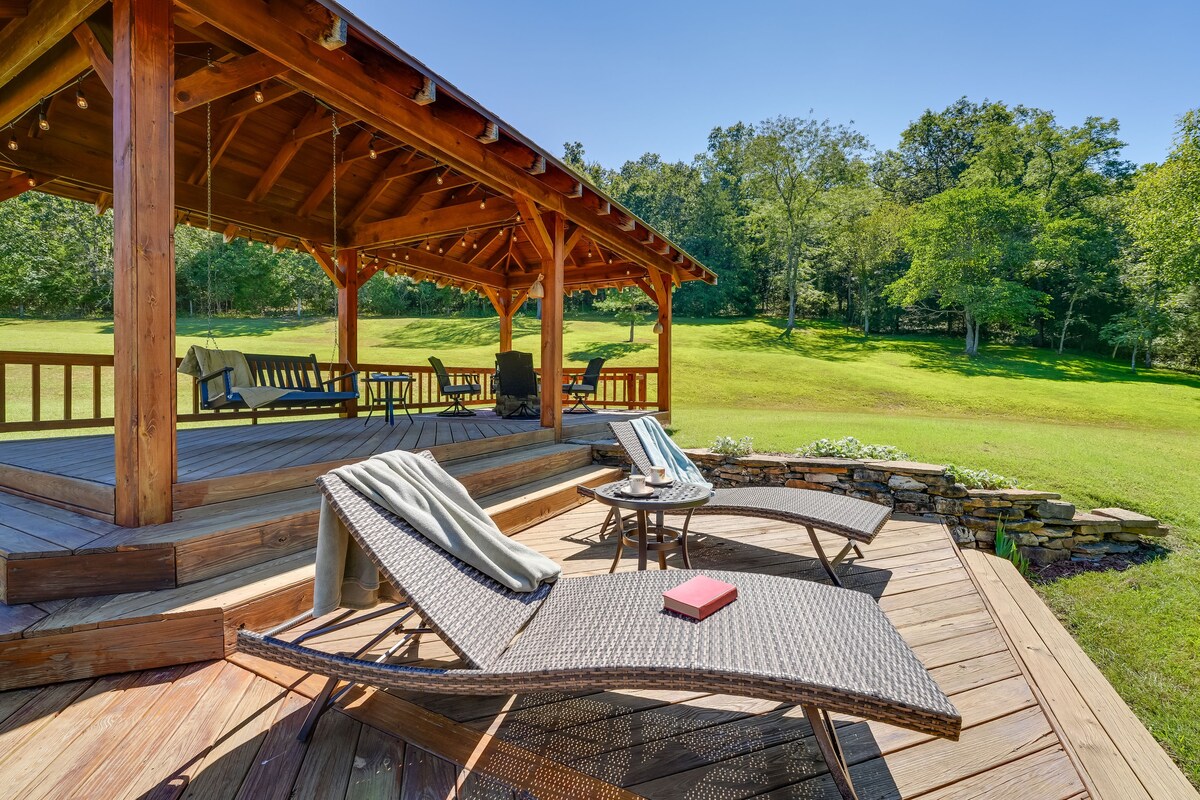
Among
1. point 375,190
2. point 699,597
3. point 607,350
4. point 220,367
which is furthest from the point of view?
point 607,350

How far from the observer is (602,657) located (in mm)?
1478

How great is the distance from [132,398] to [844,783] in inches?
126

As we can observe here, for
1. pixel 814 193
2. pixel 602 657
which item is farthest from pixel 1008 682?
pixel 814 193

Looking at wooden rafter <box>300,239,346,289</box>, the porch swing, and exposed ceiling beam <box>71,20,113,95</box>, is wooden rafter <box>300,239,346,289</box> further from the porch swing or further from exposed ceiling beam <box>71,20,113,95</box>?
exposed ceiling beam <box>71,20,113,95</box>

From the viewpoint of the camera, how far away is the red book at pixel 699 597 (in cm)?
171

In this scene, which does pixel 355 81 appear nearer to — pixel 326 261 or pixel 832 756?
pixel 832 756

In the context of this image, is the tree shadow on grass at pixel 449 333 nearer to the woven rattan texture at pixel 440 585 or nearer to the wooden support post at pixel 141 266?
the wooden support post at pixel 141 266

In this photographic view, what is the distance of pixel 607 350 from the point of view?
861 inches

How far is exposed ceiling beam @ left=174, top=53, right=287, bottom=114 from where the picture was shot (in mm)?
2762

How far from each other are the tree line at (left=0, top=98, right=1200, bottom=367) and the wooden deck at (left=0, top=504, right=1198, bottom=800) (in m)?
18.6

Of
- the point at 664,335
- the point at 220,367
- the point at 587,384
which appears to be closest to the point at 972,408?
the point at 664,335

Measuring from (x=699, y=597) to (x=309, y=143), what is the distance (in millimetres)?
6559

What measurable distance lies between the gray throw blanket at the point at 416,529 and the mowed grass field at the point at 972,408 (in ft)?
9.44

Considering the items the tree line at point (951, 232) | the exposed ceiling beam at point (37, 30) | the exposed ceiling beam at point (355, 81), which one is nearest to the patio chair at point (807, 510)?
the exposed ceiling beam at point (355, 81)
